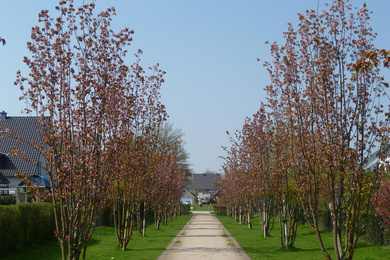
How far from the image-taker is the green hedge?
15.1 meters

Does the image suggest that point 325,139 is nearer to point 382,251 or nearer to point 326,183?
point 326,183

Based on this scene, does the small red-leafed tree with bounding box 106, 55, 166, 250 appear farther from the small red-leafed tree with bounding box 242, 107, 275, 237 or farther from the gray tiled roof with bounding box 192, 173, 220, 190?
the gray tiled roof with bounding box 192, 173, 220, 190

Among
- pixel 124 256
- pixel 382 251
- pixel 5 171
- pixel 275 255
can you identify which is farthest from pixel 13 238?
pixel 5 171

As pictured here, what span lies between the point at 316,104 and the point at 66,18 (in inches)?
228

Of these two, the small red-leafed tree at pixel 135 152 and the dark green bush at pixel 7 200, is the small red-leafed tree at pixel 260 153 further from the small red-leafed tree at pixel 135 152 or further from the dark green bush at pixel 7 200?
the dark green bush at pixel 7 200

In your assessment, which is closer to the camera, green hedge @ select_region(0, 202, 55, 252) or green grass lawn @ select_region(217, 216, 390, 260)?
green hedge @ select_region(0, 202, 55, 252)

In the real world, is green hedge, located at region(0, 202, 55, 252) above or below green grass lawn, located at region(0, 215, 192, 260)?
above

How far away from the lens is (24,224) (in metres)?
16.8

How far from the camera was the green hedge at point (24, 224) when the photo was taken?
49.7 ft

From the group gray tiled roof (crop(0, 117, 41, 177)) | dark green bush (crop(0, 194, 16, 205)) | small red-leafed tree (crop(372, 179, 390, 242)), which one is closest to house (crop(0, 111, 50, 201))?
gray tiled roof (crop(0, 117, 41, 177))

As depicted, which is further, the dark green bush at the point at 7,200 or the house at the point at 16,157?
the house at the point at 16,157

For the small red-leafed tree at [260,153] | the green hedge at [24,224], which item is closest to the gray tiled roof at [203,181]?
the small red-leafed tree at [260,153]

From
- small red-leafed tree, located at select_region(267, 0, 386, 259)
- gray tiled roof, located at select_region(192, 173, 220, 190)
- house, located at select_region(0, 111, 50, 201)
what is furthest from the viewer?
gray tiled roof, located at select_region(192, 173, 220, 190)

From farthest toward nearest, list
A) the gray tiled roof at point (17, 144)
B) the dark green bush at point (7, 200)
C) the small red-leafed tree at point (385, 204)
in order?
the gray tiled roof at point (17, 144) → the dark green bush at point (7, 200) → the small red-leafed tree at point (385, 204)
